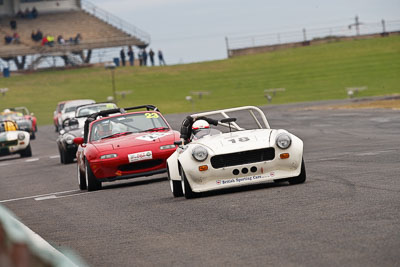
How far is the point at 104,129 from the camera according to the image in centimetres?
1470

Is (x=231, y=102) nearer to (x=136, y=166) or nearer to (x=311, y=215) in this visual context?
(x=136, y=166)

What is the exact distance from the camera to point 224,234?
22.6 feet

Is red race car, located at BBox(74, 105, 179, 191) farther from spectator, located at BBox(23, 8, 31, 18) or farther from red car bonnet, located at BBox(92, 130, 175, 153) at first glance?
spectator, located at BBox(23, 8, 31, 18)

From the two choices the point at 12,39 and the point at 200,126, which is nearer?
the point at 200,126

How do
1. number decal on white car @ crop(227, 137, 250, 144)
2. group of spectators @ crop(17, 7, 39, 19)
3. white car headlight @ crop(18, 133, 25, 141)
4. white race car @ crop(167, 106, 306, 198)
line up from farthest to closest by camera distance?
group of spectators @ crop(17, 7, 39, 19)
white car headlight @ crop(18, 133, 25, 141)
number decal on white car @ crop(227, 137, 250, 144)
white race car @ crop(167, 106, 306, 198)

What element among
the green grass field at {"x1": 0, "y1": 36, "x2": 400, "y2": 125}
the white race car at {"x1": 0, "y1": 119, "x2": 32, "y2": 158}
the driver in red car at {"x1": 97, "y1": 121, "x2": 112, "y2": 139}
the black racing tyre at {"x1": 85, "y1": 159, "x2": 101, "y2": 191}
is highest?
the driver in red car at {"x1": 97, "y1": 121, "x2": 112, "y2": 139}

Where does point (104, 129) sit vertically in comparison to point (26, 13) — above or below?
below

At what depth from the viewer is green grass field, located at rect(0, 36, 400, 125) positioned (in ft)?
193

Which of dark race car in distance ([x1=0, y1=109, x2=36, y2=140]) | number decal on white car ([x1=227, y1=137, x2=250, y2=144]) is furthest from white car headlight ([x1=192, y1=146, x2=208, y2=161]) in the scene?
dark race car in distance ([x1=0, y1=109, x2=36, y2=140])

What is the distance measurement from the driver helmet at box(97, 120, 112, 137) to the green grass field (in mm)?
39771

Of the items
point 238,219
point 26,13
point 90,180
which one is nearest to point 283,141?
point 238,219

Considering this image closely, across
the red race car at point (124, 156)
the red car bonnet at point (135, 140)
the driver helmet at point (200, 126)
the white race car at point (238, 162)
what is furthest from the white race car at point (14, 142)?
the white race car at point (238, 162)

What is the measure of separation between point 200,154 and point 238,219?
2620 millimetres

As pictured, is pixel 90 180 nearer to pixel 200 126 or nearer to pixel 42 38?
pixel 200 126
